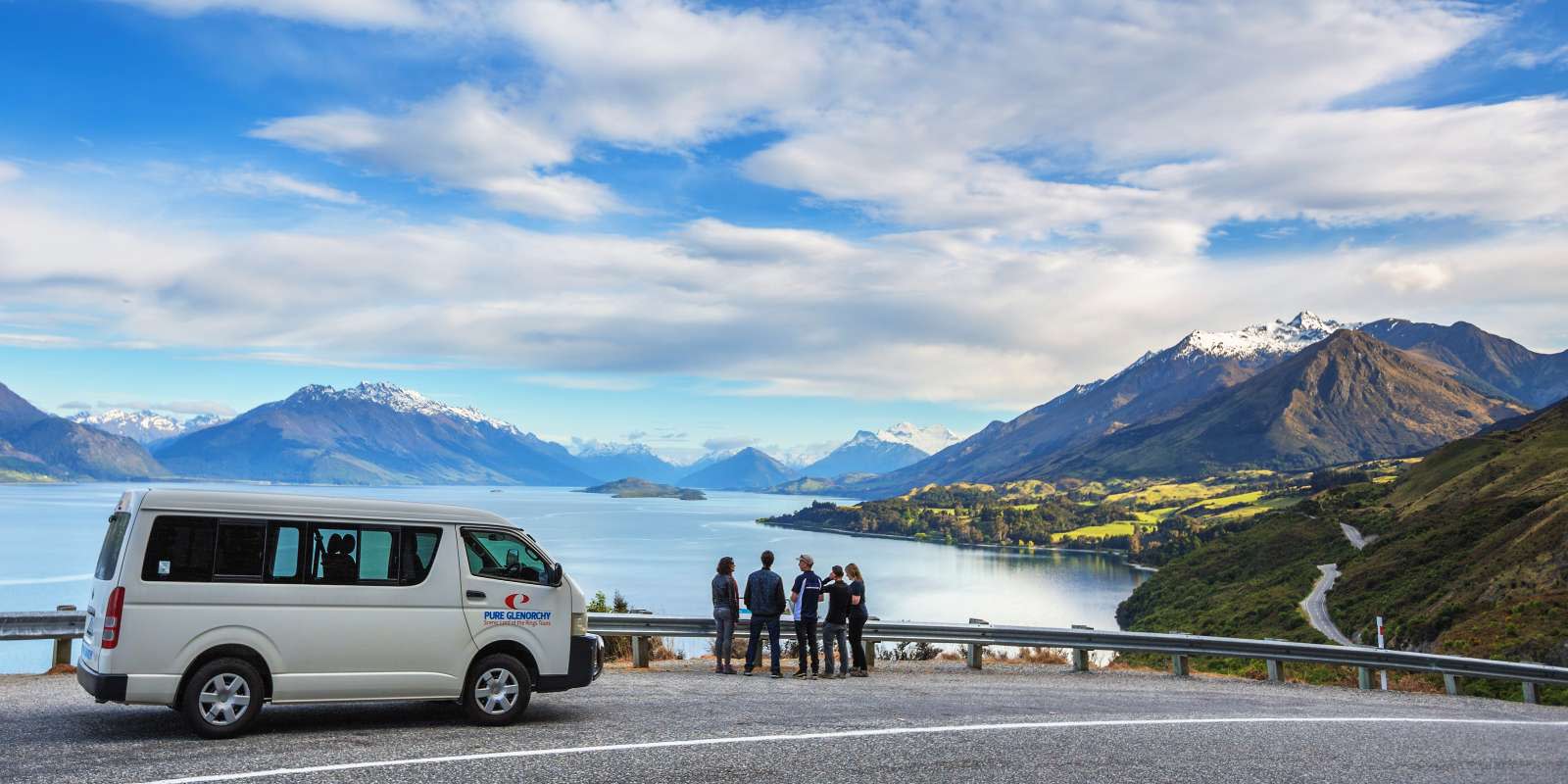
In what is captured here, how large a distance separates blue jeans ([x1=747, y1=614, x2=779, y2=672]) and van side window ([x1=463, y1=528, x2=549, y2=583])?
612 centimetres

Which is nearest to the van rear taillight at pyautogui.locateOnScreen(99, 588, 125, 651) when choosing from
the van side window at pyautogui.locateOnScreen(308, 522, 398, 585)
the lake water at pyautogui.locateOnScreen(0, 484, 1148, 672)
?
the van side window at pyautogui.locateOnScreen(308, 522, 398, 585)

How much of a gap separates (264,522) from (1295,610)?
9474 centimetres

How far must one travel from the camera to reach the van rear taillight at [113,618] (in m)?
10.0

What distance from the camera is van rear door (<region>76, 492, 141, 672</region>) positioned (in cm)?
1012

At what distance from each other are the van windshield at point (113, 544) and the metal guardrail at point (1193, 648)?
30.4 ft

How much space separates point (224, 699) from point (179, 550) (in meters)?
1.52

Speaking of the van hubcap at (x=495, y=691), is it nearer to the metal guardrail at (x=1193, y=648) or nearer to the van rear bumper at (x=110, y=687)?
the van rear bumper at (x=110, y=687)

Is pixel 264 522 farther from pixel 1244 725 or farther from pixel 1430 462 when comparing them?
pixel 1430 462

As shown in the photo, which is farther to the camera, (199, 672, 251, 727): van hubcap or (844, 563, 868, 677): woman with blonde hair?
(844, 563, 868, 677): woman with blonde hair

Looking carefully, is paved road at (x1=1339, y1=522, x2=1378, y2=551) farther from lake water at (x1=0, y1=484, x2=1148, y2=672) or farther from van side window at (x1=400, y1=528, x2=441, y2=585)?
van side window at (x1=400, y1=528, x2=441, y2=585)

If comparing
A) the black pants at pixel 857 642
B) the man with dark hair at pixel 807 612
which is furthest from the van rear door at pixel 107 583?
the black pants at pixel 857 642

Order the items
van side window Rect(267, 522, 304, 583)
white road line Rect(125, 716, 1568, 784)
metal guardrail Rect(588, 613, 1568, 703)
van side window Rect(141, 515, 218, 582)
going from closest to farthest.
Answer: white road line Rect(125, 716, 1568, 784)
van side window Rect(141, 515, 218, 582)
van side window Rect(267, 522, 304, 583)
metal guardrail Rect(588, 613, 1568, 703)

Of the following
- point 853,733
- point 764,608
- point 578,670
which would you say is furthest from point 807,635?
point 853,733

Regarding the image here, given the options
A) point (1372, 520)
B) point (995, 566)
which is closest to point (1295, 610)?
point (1372, 520)
